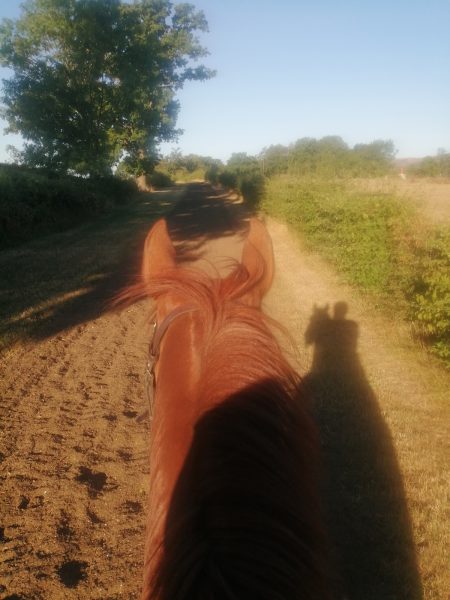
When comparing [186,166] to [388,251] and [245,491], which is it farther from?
[245,491]

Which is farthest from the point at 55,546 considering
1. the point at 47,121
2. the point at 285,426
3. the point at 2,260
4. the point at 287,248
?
the point at 47,121

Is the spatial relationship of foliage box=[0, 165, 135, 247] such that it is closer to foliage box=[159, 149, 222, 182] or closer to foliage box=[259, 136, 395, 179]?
foliage box=[259, 136, 395, 179]

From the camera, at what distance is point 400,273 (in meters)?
6.35

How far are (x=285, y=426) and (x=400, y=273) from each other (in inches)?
241

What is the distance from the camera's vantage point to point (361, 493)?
327cm

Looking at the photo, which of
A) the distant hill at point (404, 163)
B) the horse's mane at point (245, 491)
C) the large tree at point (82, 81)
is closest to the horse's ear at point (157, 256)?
the horse's mane at point (245, 491)

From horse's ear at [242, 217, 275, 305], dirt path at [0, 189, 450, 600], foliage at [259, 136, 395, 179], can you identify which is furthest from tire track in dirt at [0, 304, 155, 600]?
foliage at [259, 136, 395, 179]

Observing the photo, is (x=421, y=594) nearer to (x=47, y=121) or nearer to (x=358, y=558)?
(x=358, y=558)

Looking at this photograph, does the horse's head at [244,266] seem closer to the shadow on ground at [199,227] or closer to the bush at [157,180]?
the shadow on ground at [199,227]

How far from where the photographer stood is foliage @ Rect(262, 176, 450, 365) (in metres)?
4.99

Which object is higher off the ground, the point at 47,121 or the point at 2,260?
the point at 47,121

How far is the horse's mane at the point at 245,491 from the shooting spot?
0.66 metres

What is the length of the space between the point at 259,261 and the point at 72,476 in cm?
281

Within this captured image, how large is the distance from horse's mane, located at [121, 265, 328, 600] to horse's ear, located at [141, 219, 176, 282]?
0.60 m
